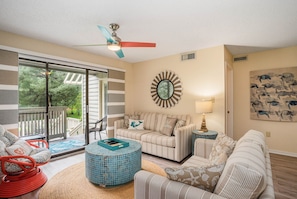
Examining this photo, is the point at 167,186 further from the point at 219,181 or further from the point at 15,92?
the point at 15,92

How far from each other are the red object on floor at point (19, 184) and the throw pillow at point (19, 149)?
1.04 feet

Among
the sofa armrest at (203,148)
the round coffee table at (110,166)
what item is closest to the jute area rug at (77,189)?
the round coffee table at (110,166)

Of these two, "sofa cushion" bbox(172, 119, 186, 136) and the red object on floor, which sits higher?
"sofa cushion" bbox(172, 119, 186, 136)

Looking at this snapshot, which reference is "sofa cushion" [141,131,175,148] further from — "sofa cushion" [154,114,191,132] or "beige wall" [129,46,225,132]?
"beige wall" [129,46,225,132]

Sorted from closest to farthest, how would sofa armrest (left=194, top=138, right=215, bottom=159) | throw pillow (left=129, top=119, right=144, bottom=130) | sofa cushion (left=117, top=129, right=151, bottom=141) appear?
1. sofa armrest (left=194, top=138, right=215, bottom=159)
2. sofa cushion (left=117, top=129, right=151, bottom=141)
3. throw pillow (left=129, top=119, right=144, bottom=130)

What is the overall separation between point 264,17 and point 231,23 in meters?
0.42

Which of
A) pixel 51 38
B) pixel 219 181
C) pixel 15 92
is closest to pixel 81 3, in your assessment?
pixel 51 38

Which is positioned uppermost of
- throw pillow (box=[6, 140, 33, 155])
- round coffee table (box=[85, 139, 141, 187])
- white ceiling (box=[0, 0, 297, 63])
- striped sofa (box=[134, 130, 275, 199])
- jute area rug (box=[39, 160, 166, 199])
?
white ceiling (box=[0, 0, 297, 63])

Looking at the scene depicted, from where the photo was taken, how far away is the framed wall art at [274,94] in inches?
138

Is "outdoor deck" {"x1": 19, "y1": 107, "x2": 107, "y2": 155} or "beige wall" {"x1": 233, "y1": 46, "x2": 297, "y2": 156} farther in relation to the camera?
"outdoor deck" {"x1": 19, "y1": 107, "x2": 107, "y2": 155}

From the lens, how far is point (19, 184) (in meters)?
2.09

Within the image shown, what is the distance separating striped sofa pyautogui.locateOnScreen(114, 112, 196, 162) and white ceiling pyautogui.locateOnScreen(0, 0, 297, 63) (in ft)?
6.05

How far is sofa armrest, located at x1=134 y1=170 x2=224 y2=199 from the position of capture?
106 cm

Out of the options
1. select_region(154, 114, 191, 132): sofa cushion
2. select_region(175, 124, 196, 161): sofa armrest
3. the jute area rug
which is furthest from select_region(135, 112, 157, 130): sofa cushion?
the jute area rug
